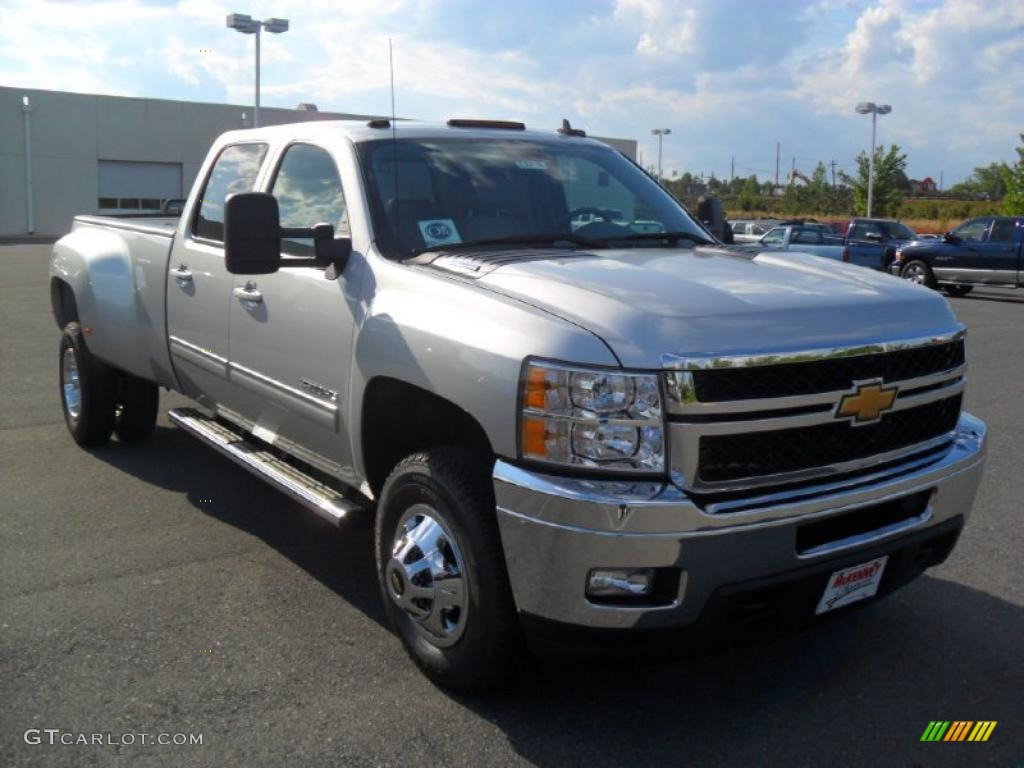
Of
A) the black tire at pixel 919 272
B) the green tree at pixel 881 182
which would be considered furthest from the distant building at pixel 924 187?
the black tire at pixel 919 272

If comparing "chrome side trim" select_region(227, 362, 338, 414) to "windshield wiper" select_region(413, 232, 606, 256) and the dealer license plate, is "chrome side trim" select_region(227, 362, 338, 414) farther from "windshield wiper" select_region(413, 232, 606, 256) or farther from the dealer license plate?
the dealer license plate

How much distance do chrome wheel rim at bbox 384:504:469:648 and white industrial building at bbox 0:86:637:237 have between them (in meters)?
39.2

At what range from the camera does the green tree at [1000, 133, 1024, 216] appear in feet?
135

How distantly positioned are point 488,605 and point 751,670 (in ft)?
3.85

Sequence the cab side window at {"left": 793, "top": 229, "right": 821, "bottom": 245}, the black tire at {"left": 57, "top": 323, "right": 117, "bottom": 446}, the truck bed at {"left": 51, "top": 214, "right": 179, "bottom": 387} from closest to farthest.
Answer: the truck bed at {"left": 51, "top": 214, "right": 179, "bottom": 387}
the black tire at {"left": 57, "top": 323, "right": 117, "bottom": 446}
the cab side window at {"left": 793, "top": 229, "right": 821, "bottom": 245}

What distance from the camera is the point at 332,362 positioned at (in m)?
4.15

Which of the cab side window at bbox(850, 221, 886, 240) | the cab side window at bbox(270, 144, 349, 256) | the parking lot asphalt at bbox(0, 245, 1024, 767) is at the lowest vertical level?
the parking lot asphalt at bbox(0, 245, 1024, 767)

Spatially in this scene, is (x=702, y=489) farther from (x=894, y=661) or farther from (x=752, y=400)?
(x=894, y=661)

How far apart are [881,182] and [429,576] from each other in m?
57.0

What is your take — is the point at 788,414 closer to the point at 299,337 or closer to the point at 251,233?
the point at 251,233

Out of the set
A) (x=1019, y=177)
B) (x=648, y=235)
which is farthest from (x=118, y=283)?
(x=1019, y=177)

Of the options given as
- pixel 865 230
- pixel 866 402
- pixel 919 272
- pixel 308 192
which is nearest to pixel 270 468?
pixel 308 192

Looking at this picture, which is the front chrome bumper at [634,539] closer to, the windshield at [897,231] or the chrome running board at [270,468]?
the chrome running board at [270,468]

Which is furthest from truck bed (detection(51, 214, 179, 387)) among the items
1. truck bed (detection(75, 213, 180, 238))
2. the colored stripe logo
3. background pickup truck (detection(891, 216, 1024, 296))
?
background pickup truck (detection(891, 216, 1024, 296))
